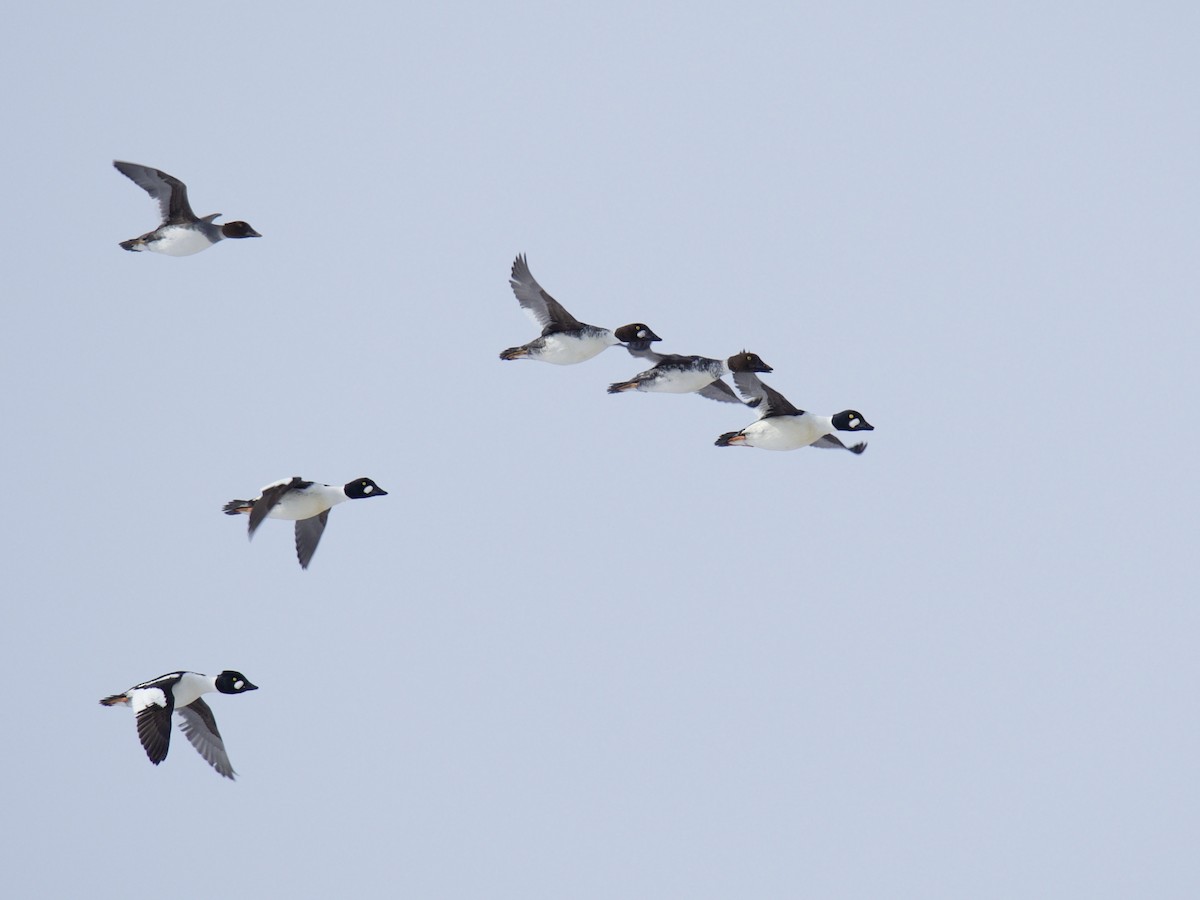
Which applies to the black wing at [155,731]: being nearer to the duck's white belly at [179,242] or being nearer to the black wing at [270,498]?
the black wing at [270,498]

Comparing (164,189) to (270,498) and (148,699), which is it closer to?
(270,498)

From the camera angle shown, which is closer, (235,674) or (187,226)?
(235,674)

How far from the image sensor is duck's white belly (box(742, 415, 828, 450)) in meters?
25.7

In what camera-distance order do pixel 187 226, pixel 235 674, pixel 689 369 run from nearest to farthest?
pixel 235 674 < pixel 689 369 < pixel 187 226

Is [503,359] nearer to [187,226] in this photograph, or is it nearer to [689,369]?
[689,369]

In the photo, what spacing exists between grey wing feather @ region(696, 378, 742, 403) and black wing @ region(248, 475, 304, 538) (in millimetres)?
7322

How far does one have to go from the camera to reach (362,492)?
1009 inches

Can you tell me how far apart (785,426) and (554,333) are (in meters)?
4.08

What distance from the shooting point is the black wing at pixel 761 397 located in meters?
25.7

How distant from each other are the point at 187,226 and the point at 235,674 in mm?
9352

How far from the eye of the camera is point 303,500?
83.8ft

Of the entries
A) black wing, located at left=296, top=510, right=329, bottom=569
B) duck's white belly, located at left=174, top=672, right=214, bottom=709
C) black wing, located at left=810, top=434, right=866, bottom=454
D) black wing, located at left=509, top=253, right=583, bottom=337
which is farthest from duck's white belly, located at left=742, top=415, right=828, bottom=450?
duck's white belly, located at left=174, top=672, right=214, bottom=709

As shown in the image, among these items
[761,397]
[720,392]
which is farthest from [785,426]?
[720,392]

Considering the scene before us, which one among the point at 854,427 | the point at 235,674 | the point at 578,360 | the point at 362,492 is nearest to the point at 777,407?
the point at 854,427
